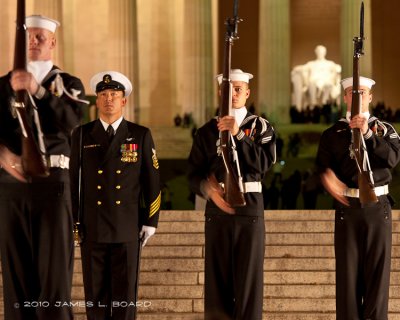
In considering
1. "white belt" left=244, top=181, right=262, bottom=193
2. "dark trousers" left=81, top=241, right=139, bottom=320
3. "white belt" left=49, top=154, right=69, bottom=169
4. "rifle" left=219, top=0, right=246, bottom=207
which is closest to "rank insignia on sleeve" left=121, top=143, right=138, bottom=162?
"dark trousers" left=81, top=241, right=139, bottom=320

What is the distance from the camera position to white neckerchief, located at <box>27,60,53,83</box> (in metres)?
14.4

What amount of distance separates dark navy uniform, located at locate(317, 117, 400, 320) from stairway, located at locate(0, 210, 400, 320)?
16.3 feet

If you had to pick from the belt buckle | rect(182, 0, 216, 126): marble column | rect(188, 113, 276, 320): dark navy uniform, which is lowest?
rect(188, 113, 276, 320): dark navy uniform

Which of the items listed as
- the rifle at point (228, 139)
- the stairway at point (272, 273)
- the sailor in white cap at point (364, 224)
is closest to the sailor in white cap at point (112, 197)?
the rifle at point (228, 139)

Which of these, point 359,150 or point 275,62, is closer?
point 359,150

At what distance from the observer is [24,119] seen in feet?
45.2

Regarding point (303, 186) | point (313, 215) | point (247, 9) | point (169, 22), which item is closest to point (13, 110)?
point (313, 215)

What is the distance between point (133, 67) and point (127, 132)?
137 ft

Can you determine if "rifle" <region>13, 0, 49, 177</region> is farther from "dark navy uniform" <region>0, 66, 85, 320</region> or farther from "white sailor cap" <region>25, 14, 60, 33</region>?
"white sailor cap" <region>25, 14, 60, 33</region>

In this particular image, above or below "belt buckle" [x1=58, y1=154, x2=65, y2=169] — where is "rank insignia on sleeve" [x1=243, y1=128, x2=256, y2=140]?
above

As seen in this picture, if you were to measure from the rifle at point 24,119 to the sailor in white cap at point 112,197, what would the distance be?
2.90 metres

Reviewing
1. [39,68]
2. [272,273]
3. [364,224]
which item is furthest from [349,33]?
[39,68]

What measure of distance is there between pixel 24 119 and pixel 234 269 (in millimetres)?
4372

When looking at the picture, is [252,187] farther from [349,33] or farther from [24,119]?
[349,33]
